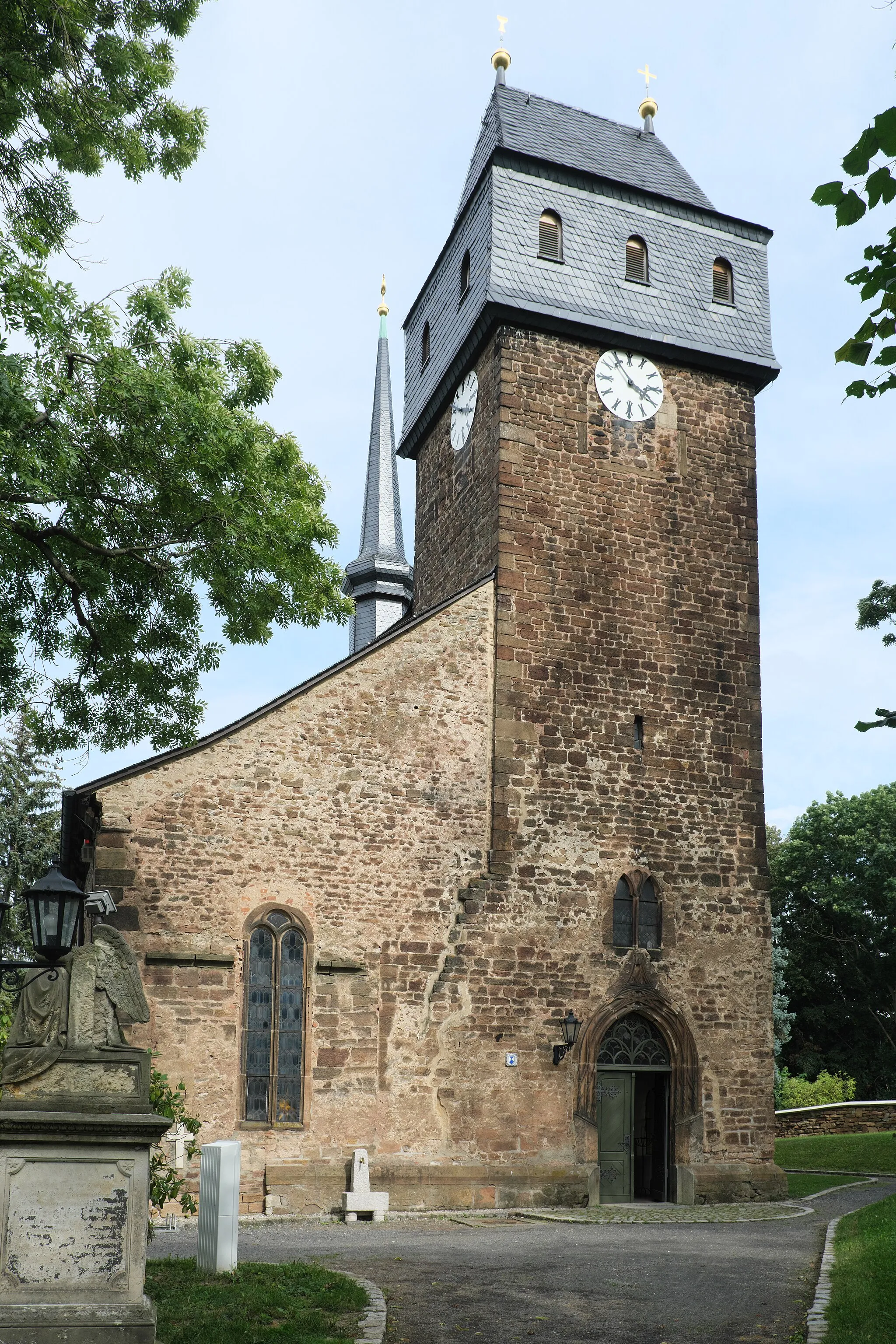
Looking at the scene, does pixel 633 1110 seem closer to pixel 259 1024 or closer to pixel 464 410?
pixel 259 1024

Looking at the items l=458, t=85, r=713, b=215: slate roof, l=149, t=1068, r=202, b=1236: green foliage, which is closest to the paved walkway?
l=149, t=1068, r=202, b=1236: green foliage

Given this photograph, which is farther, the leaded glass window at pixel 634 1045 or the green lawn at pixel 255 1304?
the leaded glass window at pixel 634 1045

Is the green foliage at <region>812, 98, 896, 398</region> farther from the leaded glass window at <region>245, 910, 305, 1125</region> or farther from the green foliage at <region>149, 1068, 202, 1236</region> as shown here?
the leaded glass window at <region>245, 910, 305, 1125</region>

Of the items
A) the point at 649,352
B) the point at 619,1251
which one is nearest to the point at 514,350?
the point at 649,352

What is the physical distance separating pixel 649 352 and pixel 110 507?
9676 mm

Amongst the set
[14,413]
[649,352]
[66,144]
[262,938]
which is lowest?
[262,938]

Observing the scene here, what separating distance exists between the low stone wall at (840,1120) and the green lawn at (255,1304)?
18744mm

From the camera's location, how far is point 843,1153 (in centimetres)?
2316

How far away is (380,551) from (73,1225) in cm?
3447

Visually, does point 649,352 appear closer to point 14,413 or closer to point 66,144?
point 66,144

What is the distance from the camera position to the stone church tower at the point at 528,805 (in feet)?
49.8

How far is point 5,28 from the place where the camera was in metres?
11.5

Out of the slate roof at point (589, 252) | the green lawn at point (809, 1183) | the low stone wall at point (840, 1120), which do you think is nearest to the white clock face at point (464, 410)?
the slate roof at point (589, 252)

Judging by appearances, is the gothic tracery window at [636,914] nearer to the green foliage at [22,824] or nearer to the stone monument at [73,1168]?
the stone monument at [73,1168]
